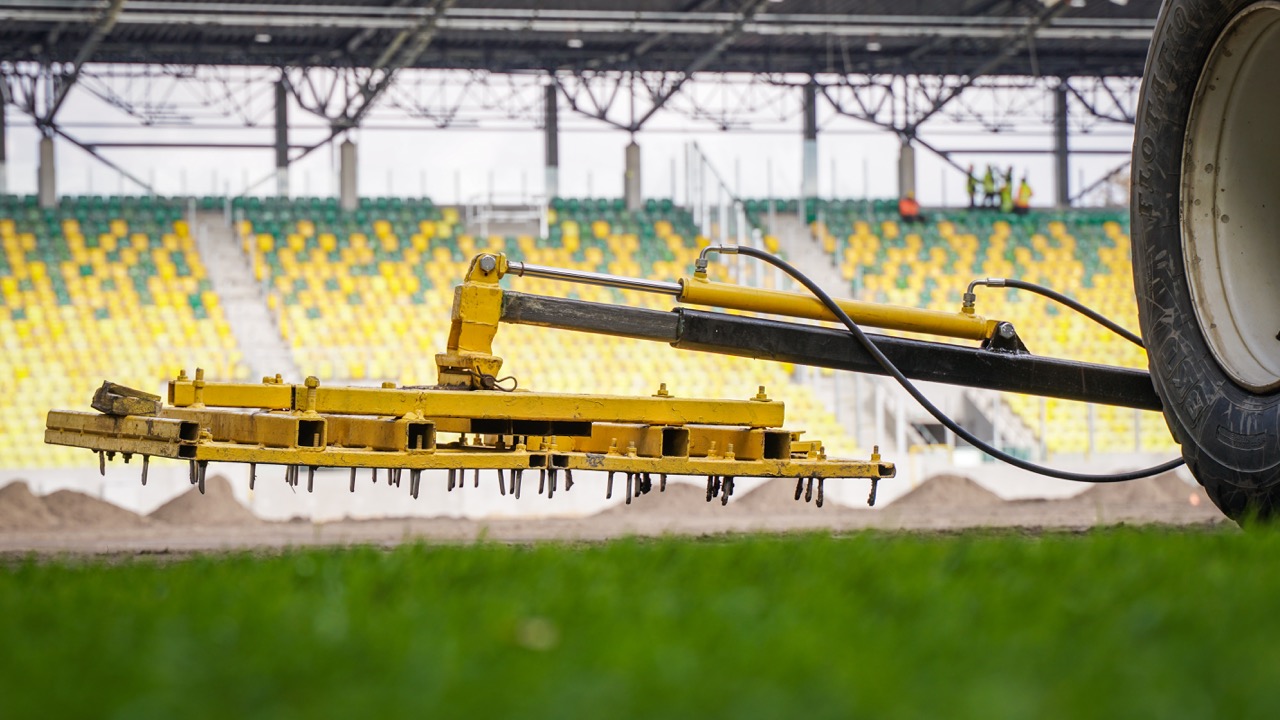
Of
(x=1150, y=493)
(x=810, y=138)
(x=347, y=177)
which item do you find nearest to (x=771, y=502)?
(x=1150, y=493)

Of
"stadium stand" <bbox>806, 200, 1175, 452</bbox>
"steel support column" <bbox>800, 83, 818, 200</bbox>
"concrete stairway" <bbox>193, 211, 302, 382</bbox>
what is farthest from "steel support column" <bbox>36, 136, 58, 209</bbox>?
"steel support column" <bbox>800, 83, 818, 200</bbox>

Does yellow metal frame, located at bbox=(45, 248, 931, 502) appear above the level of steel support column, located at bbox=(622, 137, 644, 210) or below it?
below

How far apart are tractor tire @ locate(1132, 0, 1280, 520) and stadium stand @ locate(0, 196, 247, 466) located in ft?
47.2

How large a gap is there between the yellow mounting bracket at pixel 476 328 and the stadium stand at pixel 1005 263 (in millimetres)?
14714

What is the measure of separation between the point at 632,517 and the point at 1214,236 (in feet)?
35.0

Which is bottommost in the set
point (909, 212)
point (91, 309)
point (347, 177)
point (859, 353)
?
point (859, 353)

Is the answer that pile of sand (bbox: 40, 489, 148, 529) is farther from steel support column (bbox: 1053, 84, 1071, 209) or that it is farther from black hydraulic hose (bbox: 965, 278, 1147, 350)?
steel support column (bbox: 1053, 84, 1071, 209)

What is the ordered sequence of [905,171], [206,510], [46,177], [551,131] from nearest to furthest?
1. [206,510]
2. [46,177]
3. [551,131]
4. [905,171]

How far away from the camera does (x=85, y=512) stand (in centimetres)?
1400

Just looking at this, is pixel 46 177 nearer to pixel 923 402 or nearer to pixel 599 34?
pixel 599 34

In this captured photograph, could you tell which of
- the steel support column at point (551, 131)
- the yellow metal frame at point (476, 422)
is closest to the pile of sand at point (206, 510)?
the yellow metal frame at point (476, 422)

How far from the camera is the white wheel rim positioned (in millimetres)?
4297

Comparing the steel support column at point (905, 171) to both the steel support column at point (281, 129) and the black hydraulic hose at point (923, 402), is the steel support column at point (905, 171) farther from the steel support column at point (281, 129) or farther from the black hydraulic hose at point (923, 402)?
the black hydraulic hose at point (923, 402)

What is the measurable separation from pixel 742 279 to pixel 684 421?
15.4 metres
